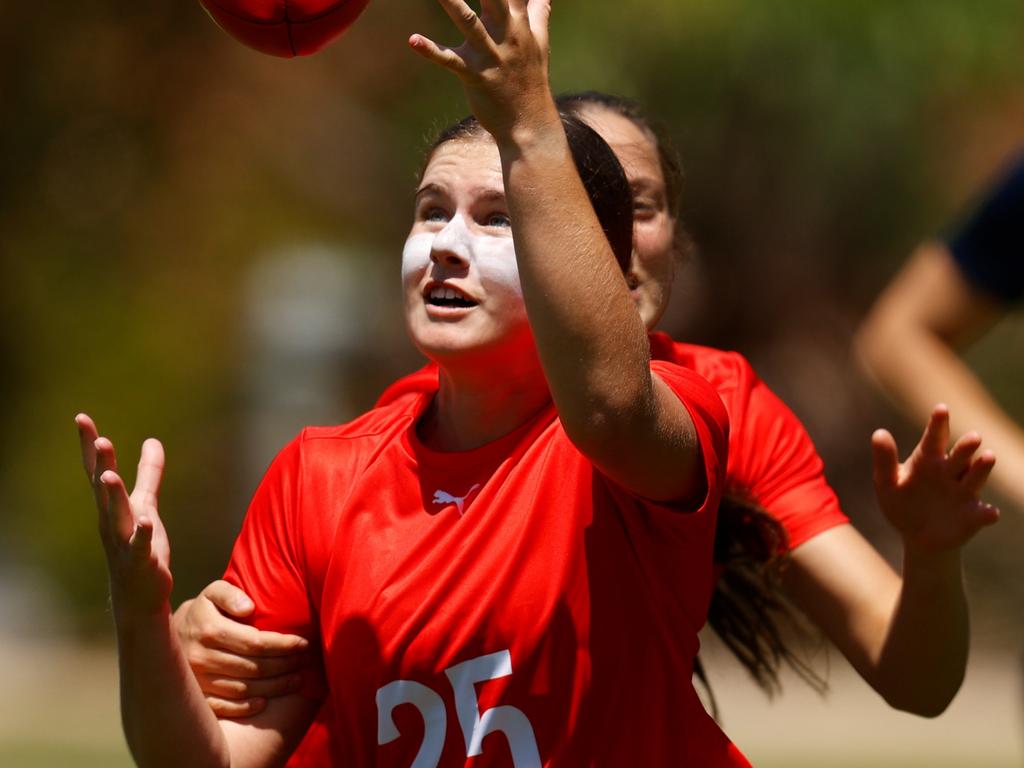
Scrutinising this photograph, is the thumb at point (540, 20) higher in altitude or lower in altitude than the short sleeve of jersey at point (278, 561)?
higher

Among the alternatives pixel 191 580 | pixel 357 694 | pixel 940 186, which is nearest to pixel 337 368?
pixel 191 580

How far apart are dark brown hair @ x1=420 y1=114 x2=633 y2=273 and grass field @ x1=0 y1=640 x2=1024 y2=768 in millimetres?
4908

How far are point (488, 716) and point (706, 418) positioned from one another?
64 cm

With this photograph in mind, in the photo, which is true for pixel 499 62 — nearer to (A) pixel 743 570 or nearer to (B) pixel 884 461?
(B) pixel 884 461

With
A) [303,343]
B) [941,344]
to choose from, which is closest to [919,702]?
[941,344]

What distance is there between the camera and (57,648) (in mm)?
12969

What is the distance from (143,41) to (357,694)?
13.9 m

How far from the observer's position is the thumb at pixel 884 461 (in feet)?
9.77

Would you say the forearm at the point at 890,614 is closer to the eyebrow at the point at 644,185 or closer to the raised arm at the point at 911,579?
the raised arm at the point at 911,579

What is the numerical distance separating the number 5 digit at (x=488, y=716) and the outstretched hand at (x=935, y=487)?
83 cm

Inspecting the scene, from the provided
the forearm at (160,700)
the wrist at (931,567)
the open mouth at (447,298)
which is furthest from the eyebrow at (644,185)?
the forearm at (160,700)

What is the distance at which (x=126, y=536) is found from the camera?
107 inches

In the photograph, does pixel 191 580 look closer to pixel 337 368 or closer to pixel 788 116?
pixel 337 368

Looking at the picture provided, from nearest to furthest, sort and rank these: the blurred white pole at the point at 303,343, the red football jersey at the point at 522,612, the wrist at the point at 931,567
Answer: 1. the red football jersey at the point at 522,612
2. the wrist at the point at 931,567
3. the blurred white pole at the point at 303,343
